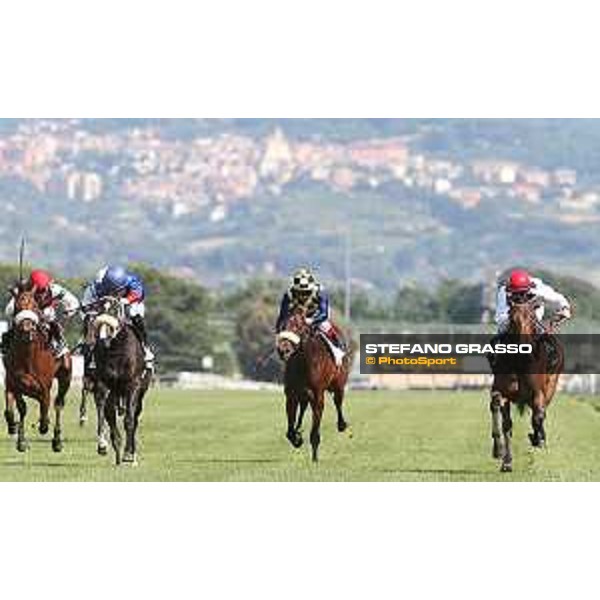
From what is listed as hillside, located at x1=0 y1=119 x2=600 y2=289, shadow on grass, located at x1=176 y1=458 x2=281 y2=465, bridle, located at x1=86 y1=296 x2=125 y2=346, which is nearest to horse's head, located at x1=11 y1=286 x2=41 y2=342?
bridle, located at x1=86 y1=296 x2=125 y2=346

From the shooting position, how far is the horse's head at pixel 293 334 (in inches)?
757

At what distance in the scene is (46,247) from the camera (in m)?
27.5

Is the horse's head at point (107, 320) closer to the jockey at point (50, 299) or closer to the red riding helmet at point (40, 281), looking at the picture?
the jockey at point (50, 299)

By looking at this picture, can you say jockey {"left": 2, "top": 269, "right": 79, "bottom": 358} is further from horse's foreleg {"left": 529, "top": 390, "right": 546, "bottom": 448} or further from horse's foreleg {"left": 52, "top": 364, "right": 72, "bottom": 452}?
horse's foreleg {"left": 529, "top": 390, "right": 546, "bottom": 448}

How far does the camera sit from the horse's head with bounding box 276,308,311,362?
19.2 metres

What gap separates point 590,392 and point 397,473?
8801mm

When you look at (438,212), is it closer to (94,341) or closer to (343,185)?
(343,185)

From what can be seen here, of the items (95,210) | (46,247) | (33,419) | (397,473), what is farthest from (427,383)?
(95,210)

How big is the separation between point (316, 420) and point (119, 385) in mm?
2589

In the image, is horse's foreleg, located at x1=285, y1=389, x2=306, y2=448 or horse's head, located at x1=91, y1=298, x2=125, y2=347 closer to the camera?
horse's foreleg, located at x1=285, y1=389, x2=306, y2=448

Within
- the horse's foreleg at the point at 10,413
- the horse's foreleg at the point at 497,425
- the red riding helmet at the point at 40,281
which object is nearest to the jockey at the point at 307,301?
the horse's foreleg at the point at 497,425

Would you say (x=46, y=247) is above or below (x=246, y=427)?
above

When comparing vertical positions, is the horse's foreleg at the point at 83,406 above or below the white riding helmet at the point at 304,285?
below

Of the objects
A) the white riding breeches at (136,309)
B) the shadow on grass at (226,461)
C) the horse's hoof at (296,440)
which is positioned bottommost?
the shadow on grass at (226,461)
